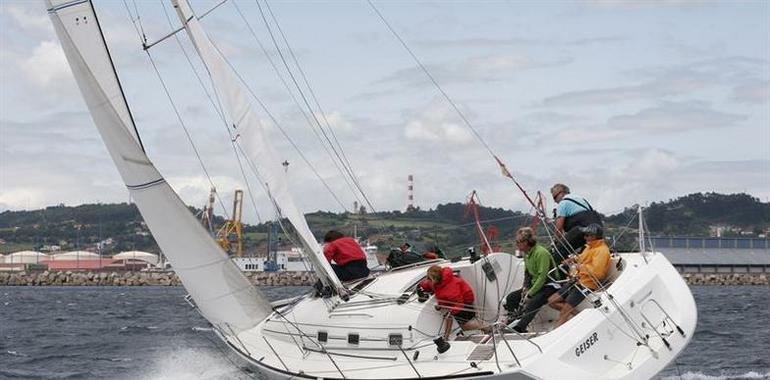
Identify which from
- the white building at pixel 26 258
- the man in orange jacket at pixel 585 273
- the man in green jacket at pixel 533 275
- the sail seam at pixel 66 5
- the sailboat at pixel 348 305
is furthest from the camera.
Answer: the white building at pixel 26 258

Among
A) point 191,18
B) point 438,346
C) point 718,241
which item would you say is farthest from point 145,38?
point 718,241

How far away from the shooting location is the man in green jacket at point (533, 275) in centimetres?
1282

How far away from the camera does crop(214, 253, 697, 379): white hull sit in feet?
38.3

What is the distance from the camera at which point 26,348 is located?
23328 mm

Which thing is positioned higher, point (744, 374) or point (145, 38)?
point (145, 38)

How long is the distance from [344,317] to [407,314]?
2.94ft

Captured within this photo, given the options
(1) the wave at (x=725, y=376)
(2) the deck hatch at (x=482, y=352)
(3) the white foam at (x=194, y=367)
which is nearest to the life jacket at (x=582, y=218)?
(2) the deck hatch at (x=482, y=352)

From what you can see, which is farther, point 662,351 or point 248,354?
point 248,354

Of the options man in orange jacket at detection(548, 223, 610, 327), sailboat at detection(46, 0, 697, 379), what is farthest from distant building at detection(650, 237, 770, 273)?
man in orange jacket at detection(548, 223, 610, 327)

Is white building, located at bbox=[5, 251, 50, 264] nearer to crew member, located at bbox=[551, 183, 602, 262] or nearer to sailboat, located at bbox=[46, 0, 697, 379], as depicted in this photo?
sailboat, located at bbox=[46, 0, 697, 379]

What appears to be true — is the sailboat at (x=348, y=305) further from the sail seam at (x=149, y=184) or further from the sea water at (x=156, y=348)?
the sea water at (x=156, y=348)

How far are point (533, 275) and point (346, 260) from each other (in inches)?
112

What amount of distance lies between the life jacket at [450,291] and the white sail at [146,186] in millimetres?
2447

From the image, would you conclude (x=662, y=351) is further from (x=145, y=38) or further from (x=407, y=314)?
(x=145, y=38)
